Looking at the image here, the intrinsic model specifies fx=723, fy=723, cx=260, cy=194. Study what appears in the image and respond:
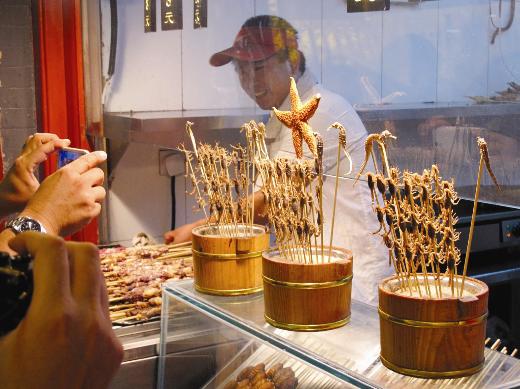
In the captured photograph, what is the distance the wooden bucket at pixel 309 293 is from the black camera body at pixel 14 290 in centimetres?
79

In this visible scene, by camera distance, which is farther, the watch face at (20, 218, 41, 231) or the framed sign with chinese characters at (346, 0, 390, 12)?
the framed sign with chinese characters at (346, 0, 390, 12)

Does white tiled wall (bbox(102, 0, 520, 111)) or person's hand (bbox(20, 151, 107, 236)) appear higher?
white tiled wall (bbox(102, 0, 520, 111))

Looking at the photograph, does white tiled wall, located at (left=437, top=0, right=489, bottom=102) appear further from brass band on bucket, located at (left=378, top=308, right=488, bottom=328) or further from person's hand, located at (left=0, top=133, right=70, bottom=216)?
person's hand, located at (left=0, top=133, right=70, bottom=216)

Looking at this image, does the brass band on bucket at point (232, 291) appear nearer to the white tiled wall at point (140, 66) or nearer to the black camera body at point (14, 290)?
the black camera body at point (14, 290)

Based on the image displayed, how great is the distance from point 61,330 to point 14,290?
2.3 inches

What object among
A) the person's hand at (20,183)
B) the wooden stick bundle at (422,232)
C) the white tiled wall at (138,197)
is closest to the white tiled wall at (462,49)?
the wooden stick bundle at (422,232)

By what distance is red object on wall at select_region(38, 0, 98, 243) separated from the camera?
3670 mm

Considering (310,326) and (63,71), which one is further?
(63,71)

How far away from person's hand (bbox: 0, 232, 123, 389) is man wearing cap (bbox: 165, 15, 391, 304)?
1.29 meters

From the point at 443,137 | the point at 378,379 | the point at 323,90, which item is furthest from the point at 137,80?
the point at 378,379

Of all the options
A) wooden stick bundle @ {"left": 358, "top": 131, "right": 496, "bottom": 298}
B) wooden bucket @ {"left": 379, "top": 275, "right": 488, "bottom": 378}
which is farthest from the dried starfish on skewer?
wooden bucket @ {"left": 379, "top": 275, "right": 488, "bottom": 378}

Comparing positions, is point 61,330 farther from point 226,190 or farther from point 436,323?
point 226,190

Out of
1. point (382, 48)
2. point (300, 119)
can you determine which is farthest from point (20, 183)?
point (382, 48)

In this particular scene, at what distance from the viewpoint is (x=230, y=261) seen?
1672 millimetres
